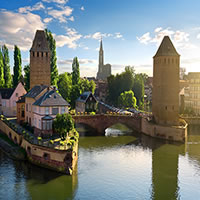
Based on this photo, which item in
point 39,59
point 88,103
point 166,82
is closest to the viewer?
point 166,82

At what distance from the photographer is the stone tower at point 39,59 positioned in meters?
65.3

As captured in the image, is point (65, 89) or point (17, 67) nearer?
point (17, 67)

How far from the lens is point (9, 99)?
211ft

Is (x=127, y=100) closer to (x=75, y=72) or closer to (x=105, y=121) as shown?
(x=75, y=72)

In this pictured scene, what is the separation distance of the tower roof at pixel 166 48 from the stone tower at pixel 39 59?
1178 inches

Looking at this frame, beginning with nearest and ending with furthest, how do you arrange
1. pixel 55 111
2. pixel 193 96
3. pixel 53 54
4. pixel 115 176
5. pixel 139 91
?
pixel 115 176 → pixel 55 111 → pixel 53 54 → pixel 193 96 → pixel 139 91

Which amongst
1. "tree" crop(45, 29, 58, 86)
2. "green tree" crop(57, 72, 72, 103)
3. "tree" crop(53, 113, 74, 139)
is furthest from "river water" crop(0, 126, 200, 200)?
"green tree" crop(57, 72, 72, 103)

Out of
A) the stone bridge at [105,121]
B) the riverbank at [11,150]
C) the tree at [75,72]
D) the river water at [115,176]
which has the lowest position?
the river water at [115,176]

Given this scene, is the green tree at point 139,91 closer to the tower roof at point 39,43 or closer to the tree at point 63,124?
the tower roof at point 39,43

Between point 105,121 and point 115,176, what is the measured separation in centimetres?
2718

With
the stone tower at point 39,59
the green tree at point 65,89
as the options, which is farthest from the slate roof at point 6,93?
the green tree at point 65,89

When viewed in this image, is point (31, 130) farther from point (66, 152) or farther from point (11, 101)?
point (11, 101)

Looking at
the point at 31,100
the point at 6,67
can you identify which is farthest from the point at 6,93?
the point at 6,67

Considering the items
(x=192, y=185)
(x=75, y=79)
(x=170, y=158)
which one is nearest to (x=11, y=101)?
(x=75, y=79)
